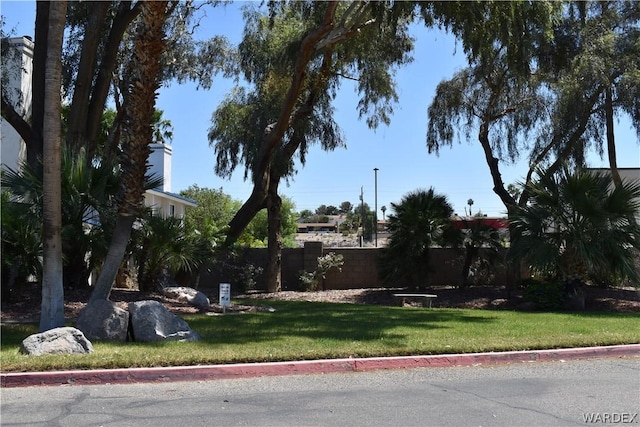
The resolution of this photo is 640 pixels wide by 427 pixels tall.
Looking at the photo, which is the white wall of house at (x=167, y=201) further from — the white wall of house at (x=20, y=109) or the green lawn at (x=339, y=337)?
the green lawn at (x=339, y=337)

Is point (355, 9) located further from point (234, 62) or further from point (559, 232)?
point (559, 232)

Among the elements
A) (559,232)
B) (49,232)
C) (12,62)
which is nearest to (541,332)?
(559,232)

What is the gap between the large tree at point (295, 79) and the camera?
19047mm

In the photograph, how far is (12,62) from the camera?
18.2 m

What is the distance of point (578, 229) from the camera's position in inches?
691

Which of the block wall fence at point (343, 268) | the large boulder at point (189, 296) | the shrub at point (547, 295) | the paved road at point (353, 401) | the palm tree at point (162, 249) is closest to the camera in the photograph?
the paved road at point (353, 401)

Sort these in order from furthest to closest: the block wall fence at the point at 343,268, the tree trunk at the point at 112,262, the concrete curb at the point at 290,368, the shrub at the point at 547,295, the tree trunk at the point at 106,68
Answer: the block wall fence at the point at 343,268 < the shrub at the point at 547,295 < the tree trunk at the point at 106,68 < the tree trunk at the point at 112,262 < the concrete curb at the point at 290,368

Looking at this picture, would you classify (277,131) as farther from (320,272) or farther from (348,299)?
(320,272)

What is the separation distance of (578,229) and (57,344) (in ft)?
44.0

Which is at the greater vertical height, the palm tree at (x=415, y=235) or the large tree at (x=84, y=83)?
the large tree at (x=84, y=83)

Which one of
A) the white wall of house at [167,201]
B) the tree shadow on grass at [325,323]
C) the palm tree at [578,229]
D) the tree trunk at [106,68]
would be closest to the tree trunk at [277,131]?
the tree trunk at [106,68]

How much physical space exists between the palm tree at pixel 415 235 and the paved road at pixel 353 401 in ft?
40.1

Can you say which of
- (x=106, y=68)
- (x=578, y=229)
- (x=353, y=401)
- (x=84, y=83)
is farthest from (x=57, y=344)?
(x=578, y=229)

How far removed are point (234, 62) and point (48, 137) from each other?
1307 centimetres
